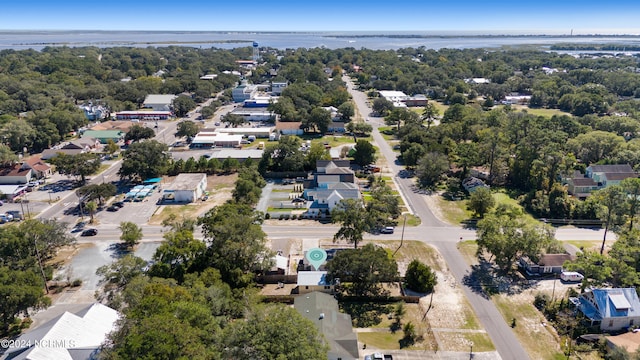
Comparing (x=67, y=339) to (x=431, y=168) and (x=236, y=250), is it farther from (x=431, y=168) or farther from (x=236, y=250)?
(x=431, y=168)

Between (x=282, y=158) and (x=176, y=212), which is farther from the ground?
(x=282, y=158)

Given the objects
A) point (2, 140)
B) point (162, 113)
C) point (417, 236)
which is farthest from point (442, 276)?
point (162, 113)

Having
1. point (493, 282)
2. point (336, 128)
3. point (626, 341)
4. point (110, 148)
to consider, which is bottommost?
point (493, 282)

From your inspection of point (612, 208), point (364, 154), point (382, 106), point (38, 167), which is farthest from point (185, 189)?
point (382, 106)

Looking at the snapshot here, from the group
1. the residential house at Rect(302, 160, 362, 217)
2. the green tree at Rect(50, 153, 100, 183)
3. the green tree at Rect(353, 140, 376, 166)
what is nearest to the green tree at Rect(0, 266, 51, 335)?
the residential house at Rect(302, 160, 362, 217)

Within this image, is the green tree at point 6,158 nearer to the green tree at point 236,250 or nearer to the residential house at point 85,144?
the residential house at point 85,144

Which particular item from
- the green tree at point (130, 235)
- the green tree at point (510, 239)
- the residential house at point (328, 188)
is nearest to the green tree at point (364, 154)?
the residential house at point (328, 188)

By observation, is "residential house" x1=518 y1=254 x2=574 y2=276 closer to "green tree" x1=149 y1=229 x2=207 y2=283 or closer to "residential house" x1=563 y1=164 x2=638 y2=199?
"residential house" x1=563 y1=164 x2=638 y2=199
